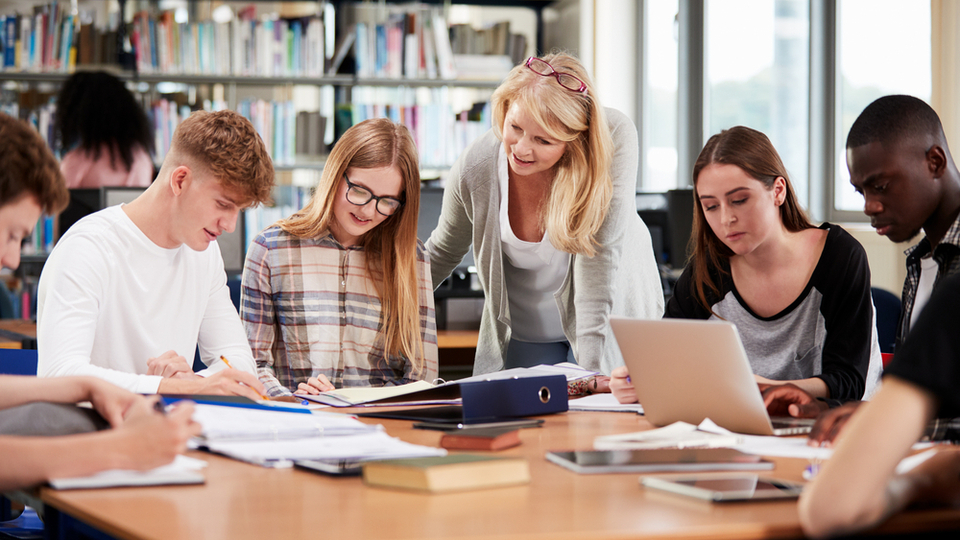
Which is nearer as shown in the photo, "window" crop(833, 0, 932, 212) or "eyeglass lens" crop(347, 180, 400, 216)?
"eyeglass lens" crop(347, 180, 400, 216)

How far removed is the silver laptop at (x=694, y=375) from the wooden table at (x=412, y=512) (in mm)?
234

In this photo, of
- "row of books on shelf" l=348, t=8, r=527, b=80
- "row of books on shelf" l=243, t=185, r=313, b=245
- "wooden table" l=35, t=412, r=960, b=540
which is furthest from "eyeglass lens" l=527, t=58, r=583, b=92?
"row of books on shelf" l=348, t=8, r=527, b=80

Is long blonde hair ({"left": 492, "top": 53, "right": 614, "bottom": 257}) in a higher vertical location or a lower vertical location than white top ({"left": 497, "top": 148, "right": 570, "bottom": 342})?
higher

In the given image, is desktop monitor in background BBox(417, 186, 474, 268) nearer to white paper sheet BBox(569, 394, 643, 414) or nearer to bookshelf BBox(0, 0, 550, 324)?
bookshelf BBox(0, 0, 550, 324)

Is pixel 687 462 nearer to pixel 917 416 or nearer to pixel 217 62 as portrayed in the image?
pixel 917 416

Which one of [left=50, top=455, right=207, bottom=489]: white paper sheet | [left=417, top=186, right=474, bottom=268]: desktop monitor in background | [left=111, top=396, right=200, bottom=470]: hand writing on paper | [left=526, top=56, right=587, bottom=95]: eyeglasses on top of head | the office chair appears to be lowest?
the office chair

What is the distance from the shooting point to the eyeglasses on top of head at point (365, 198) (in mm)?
1888

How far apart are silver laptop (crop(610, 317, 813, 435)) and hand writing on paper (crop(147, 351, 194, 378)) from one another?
734 millimetres

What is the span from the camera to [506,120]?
205 centimetres

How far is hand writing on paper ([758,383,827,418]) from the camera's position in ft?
4.37

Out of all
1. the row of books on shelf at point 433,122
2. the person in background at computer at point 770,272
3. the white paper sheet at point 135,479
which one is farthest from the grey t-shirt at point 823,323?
the row of books on shelf at point 433,122

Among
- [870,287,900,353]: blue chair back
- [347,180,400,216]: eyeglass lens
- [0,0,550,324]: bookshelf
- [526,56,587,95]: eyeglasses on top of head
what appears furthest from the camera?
[0,0,550,324]: bookshelf

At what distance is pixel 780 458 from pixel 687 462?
141 millimetres

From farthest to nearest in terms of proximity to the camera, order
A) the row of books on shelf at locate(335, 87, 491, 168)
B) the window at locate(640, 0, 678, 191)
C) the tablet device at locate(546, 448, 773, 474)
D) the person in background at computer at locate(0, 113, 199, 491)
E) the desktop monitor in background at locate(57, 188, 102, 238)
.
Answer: the window at locate(640, 0, 678, 191), the row of books on shelf at locate(335, 87, 491, 168), the desktop monitor in background at locate(57, 188, 102, 238), the tablet device at locate(546, 448, 773, 474), the person in background at computer at locate(0, 113, 199, 491)
